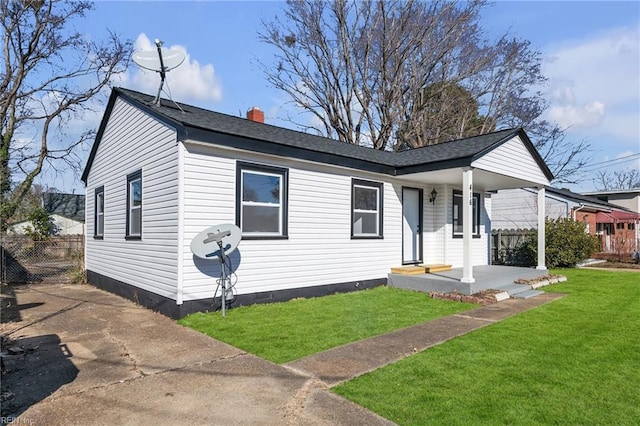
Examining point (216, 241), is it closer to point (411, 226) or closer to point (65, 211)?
point (411, 226)

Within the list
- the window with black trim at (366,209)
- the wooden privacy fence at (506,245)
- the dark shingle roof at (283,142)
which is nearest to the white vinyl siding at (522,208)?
the wooden privacy fence at (506,245)

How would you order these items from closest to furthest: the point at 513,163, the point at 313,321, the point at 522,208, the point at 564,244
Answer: the point at 313,321
the point at 513,163
the point at 564,244
the point at 522,208

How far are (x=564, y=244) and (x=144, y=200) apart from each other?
1439 centimetres

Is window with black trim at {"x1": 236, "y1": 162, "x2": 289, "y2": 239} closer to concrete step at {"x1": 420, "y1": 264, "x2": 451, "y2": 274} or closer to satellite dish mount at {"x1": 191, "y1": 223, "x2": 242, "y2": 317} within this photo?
satellite dish mount at {"x1": 191, "y1": 223, "x2": 242, "y2": 317}

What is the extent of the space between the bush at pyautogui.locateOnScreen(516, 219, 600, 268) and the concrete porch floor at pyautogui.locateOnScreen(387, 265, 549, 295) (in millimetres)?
4341

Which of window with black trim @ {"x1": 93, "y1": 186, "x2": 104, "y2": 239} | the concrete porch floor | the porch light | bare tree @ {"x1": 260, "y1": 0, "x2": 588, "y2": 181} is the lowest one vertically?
the concrete porch floor

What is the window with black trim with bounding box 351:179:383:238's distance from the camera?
929 cm

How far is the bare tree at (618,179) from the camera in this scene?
139 ft

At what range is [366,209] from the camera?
962cm

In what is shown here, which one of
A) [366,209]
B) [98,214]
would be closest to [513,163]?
[366,209]

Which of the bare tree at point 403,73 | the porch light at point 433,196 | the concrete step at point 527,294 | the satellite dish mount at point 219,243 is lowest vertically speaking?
the concrete step at point 527,294

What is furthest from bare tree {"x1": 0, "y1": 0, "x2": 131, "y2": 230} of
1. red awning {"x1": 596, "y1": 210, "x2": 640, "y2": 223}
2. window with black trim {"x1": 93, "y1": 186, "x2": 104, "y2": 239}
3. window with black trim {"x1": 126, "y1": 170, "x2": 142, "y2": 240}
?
red awning {"x1": 596, "y1": 210, "x2": 640, "y2": 223}

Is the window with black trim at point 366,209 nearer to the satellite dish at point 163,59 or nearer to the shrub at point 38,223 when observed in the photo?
the satellite dish at point 163,59

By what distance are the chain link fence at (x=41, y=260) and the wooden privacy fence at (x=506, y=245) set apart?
15.2 m
